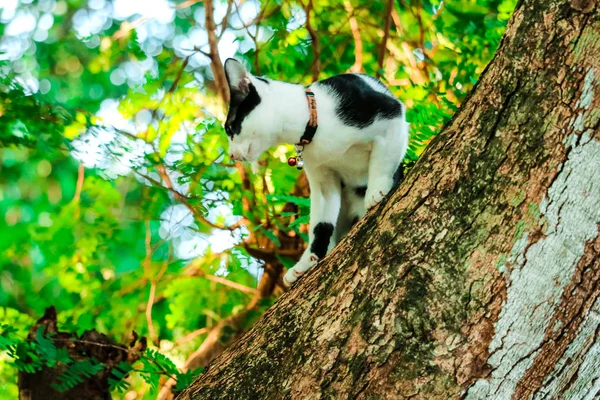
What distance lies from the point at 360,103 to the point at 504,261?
3.40 feet

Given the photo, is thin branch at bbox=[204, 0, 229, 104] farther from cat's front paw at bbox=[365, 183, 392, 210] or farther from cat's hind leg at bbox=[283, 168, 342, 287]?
cat's front paw at bbox=[365, 183, 392, 210]

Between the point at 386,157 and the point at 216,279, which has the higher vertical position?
the point at 386,157

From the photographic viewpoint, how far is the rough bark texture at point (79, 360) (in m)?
2.69

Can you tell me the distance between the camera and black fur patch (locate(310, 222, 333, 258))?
2.52m

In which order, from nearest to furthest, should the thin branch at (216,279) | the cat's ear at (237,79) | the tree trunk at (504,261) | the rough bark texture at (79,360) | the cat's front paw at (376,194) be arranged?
the tree trunk at (504,261) < the cat's front paw at (376,194) < the cat's ear at (237,79) < the rough bark texture at (79,360) < the thin branch at (216,279)

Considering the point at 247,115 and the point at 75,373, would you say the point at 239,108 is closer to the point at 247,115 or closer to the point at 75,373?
the point at 247,115

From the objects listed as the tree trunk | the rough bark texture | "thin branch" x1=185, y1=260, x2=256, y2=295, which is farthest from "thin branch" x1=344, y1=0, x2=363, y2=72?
the tree trunk

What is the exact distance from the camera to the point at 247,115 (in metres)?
2.30

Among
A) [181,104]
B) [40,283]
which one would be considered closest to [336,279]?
[181,104]

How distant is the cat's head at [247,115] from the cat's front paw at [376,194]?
0.39m

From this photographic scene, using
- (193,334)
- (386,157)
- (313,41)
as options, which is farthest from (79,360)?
(313,41)

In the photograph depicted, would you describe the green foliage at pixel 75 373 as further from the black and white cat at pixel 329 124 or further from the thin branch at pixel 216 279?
the thin branch at pixel 216 279

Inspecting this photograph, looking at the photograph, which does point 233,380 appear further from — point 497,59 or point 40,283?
point 40,283

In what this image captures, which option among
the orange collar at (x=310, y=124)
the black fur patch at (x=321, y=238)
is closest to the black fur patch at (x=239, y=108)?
the orange collar at (x=310, y=124)
